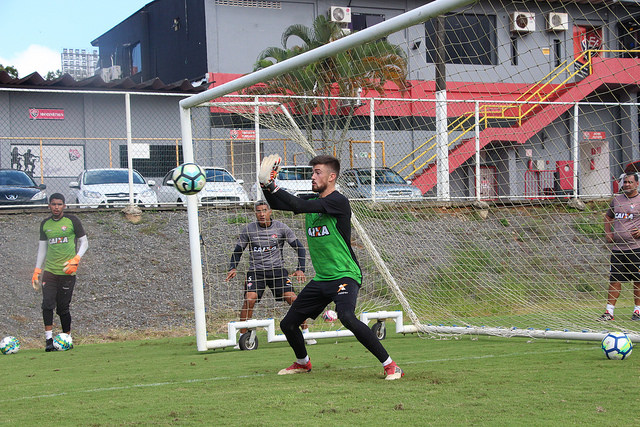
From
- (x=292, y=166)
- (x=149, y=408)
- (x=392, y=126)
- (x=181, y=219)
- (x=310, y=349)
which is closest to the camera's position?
(x=149, y=408)

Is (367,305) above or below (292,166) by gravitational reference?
below

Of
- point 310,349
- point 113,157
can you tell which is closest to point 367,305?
point 310,349

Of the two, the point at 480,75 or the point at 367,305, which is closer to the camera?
the point at 480,75

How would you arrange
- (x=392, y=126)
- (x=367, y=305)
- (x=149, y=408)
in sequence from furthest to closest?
(x=392, y=126) < (x=367, y=305) < (x=149, y=408)

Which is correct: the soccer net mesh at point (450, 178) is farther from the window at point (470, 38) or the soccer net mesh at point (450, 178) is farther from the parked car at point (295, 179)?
the parked car at point (295, 179)

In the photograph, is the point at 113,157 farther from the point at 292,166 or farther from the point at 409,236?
the point at 409,236

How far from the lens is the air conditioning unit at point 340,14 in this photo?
27413 millimetres

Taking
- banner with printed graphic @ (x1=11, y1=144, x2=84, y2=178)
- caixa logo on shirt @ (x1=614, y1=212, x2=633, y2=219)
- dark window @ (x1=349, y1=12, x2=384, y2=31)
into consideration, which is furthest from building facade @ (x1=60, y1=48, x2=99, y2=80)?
caixa logo on shirt @ (x1=614, y1=212, x2=633, y2=219)

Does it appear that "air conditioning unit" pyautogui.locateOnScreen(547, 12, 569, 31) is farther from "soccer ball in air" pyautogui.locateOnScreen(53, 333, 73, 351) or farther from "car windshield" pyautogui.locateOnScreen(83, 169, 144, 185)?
A: "car windshield" pyautogui.locateOnScreen(83, 169, 144, 185)

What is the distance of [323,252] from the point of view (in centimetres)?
610

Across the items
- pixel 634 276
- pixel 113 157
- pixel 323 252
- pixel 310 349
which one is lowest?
pixel 310 349

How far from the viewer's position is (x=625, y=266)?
932 cm

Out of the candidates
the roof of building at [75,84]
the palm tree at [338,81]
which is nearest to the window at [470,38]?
the palm tree at [338,81]

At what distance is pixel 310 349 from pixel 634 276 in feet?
14.2
